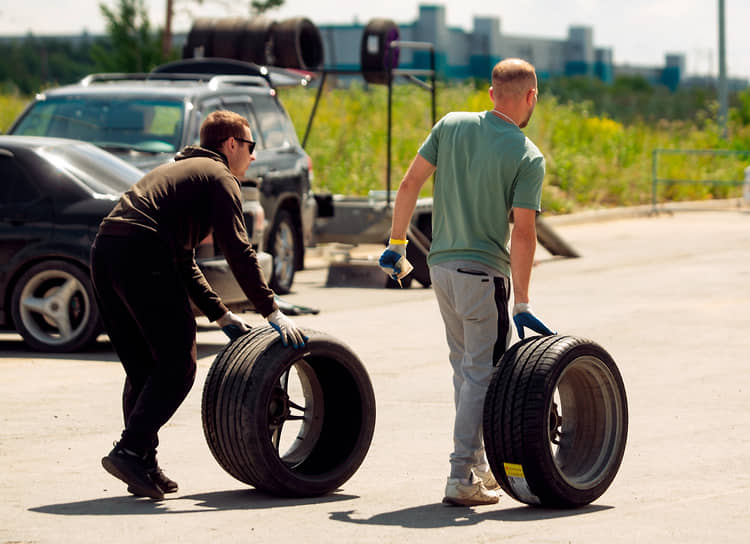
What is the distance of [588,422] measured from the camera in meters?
6.42

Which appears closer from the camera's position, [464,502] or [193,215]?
[464,502]

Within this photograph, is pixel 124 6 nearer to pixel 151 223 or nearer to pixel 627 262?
pixel 627 262

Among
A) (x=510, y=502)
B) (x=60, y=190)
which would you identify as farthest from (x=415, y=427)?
(x=60, y=190)

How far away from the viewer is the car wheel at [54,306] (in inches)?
427

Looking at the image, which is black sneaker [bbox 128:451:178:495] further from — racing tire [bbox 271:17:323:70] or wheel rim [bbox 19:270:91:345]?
racing tire [bbox 271:17:323:70]

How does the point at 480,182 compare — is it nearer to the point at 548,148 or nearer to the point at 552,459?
the point at 552,459

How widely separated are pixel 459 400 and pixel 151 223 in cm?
147

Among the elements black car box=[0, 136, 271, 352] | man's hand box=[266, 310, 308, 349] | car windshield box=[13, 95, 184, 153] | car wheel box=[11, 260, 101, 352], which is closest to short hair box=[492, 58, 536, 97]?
man's hand box=[266, 310, 308, 349]

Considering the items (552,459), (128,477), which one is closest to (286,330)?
(128,477)

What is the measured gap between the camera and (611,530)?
5.65 metres

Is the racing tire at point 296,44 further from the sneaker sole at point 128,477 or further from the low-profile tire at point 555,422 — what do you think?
the sneaker sole at point 128,477

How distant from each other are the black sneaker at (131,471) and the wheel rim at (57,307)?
4.70 m

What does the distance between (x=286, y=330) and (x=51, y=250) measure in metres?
5.07

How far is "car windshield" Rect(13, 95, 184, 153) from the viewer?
44.8 ft
